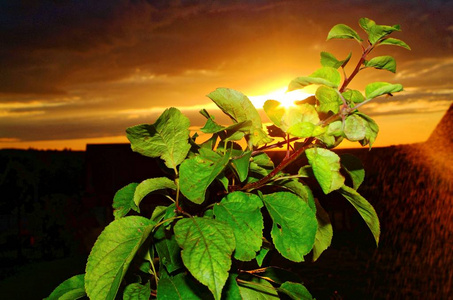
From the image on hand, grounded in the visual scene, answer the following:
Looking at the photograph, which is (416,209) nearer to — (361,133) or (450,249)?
(450,249)

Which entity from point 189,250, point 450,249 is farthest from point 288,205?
point 450,249

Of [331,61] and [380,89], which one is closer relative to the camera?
[380,89]

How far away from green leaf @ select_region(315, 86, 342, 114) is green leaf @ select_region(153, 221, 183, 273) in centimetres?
31

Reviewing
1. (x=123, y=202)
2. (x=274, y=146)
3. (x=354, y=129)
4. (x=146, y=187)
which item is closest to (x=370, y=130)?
(x=354, y=129)

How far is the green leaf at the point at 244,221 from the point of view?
665mm

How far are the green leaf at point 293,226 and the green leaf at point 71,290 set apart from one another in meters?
0.36

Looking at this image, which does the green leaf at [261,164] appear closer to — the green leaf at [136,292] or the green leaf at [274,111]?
Answer: the green leaf at [274,111]

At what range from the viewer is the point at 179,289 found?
0.68 m

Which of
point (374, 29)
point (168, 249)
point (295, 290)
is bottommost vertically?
point (295, 290)

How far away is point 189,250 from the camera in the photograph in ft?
1.99

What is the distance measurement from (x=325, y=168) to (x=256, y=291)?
0.92 feet

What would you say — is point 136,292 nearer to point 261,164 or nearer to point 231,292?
point 231,292

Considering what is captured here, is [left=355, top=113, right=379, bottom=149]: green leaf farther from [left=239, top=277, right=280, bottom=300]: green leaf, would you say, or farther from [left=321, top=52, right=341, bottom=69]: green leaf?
[left=239, top=277, right=280, bottom=300]: green leaf

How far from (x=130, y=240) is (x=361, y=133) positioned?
1.22 ft
